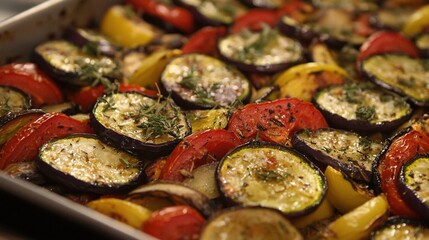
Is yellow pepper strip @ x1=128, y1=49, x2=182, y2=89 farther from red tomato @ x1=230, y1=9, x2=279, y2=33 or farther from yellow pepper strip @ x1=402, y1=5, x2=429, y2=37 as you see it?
yellow pepper strip @ x1=402, y1=5, x2=429, y2=37

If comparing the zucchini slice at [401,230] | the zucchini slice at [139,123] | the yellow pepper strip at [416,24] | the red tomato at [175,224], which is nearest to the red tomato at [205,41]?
the zucchini slice at [139,123]

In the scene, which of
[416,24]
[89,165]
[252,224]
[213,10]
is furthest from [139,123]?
[416,24]

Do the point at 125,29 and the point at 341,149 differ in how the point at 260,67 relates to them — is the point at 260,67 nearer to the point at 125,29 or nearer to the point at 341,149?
the point at 341,149

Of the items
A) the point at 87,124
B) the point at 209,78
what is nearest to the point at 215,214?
the point at 87,124

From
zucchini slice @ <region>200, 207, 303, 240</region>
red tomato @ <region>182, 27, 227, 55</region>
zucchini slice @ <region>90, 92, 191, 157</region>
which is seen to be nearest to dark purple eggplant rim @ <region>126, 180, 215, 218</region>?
zucchini slice @ <region>200, 207, 303, 240</region>

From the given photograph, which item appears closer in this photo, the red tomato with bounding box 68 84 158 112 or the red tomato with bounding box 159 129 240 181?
the red tomato with bounding box 159 129 240 181

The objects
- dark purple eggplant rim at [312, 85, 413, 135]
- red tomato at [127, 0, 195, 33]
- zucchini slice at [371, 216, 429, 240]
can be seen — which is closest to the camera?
zucchini slice at [371, 216, 429, 240]

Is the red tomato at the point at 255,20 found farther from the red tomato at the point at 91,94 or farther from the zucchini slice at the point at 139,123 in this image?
the zucchini slice at the point at 139,123
